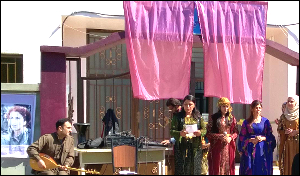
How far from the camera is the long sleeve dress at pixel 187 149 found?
495cm

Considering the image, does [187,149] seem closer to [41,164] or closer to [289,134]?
[289,134]

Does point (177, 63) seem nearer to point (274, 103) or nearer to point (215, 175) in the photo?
point (215, 175)

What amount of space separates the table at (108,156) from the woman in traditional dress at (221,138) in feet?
2.63

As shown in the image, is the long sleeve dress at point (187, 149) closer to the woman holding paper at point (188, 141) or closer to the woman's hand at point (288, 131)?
the woman holding paper at point (188, 141)

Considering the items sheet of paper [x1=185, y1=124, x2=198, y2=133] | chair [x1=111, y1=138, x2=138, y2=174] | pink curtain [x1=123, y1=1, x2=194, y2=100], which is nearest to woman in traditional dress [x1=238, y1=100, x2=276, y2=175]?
sheet of paper [x1=185, y1=124, x2=198, y2=133]

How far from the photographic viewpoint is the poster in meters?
5.28

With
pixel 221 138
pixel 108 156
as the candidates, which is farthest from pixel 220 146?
pixel 108 156

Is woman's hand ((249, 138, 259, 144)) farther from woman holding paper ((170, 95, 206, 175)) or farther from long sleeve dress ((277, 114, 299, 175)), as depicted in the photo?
woman holding paper ((170, 95, 206, 175))

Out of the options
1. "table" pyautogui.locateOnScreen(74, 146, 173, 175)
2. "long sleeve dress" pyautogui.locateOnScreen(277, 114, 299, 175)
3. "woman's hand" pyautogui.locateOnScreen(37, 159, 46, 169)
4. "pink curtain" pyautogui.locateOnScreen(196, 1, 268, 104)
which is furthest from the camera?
"pink curtain" pyautogui.locateOnScreen(196, 1, 268, 104)

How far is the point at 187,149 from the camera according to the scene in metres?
4.96

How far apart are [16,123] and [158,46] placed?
2.42 metres

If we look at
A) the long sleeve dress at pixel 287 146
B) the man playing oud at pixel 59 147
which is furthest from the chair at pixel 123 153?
the long sleeve dress at pixel 287 146

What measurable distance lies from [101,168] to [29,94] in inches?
59.6

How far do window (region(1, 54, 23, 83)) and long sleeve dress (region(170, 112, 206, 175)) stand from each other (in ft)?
10.2
